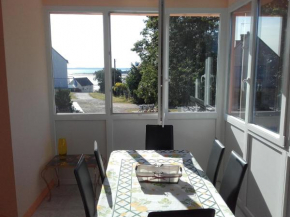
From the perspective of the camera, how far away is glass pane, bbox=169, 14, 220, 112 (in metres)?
3.32

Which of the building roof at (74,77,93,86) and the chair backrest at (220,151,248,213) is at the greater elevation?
the building roof at (74,77,93,86)

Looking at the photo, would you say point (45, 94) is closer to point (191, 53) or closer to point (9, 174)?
point (9, 174)

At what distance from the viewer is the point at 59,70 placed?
132 inches

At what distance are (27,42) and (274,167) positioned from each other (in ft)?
8.92

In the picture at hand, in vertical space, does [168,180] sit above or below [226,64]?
below

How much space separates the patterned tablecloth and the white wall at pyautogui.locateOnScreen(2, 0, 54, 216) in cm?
102

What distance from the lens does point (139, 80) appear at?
11.1ft

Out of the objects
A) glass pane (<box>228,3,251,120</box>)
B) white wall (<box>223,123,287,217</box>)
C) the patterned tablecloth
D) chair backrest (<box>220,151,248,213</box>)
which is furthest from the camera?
glass pane (<box>228,3,251,120</box>)

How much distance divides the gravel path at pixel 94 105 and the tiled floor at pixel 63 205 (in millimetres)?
1096

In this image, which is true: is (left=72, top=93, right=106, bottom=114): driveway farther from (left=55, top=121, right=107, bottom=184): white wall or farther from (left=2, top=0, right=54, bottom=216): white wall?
(left=2, top=0, right=54, bottom=216): white wall

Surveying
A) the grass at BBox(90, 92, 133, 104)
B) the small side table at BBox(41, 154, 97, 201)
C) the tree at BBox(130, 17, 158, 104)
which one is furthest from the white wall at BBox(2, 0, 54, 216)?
the tree at BBox(130, 17, 158, 104)

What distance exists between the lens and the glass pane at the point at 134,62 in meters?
3.28

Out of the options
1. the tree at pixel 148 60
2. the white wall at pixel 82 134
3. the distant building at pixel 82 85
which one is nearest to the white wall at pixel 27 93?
the white wall at pixel 82 134

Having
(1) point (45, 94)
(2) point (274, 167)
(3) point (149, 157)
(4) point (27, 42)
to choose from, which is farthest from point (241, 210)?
(4) point (27, 42)
